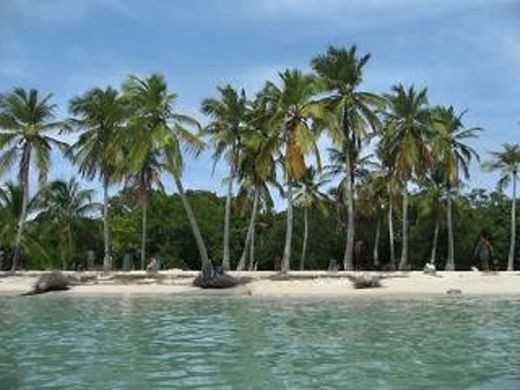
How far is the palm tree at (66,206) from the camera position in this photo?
6744 centimetres

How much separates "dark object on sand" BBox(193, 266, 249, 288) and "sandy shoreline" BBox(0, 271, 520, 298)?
51 cm

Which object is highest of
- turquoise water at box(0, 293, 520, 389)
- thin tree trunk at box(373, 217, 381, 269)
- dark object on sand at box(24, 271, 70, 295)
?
thin tree trunk at box(373, 217, 381, 269)

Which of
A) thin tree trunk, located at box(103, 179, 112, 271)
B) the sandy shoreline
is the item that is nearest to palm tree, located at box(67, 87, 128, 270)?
thin tree trunk, located at box(103, 179, 112, 271)

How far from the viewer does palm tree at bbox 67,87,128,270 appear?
54.1m

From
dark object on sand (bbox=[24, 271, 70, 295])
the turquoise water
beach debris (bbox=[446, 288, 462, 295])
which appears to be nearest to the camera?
the turquoise water

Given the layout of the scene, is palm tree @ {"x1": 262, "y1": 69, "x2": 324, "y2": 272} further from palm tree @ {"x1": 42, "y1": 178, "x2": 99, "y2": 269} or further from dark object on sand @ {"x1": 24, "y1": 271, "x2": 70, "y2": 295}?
palm tree @ {"x1": 42, "y1": 178, "x2": 99, "y2": 269}

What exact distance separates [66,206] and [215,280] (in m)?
30.1

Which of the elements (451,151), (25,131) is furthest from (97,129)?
(451,151)

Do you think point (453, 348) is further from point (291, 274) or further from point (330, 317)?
point (291, 274)

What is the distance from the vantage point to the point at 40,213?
6750cm

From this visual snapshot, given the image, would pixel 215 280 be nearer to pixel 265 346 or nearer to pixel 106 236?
pixel 106 236

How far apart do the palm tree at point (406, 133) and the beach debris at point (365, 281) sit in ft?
53.4

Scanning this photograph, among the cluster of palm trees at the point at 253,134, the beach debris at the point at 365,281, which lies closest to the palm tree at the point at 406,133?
the cluster of palm trees at the point at 253,134

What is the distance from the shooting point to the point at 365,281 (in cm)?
4016
